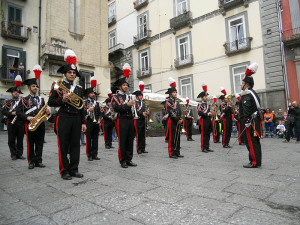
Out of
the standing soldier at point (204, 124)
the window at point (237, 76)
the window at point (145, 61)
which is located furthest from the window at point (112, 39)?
the standing soldier at point (204, 124)

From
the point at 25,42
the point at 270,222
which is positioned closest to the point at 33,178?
the point at 270,222

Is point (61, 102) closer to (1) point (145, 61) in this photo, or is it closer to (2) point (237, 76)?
(2) point (237, 76)

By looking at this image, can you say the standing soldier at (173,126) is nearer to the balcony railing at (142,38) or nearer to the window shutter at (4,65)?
the window shutter at (4,65)

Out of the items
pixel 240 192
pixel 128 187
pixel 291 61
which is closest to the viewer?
pixel 240 192

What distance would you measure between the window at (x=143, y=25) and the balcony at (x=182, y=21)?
3.68 metres

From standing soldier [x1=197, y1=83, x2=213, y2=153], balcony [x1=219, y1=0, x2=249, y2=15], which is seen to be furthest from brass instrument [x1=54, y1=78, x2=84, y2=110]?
balcony [x1=219, y1=0, x2=249, y2=15]

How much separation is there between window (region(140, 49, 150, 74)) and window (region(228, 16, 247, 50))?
30.1 ft

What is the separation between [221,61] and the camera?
755 inches

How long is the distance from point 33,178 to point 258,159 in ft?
14.9

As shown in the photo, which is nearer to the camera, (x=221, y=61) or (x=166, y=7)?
(x=221, y=61)

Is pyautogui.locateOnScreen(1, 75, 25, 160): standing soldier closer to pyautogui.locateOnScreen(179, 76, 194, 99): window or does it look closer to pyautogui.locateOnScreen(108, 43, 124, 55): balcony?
pyautogui.locateOnScreen(179, 76, 194, 99): window

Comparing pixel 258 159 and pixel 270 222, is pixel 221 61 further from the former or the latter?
pixel 270 222

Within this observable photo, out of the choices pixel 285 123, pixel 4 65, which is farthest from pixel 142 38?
pixel 285 123

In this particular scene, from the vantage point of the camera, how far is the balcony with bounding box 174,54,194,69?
68.9ft
